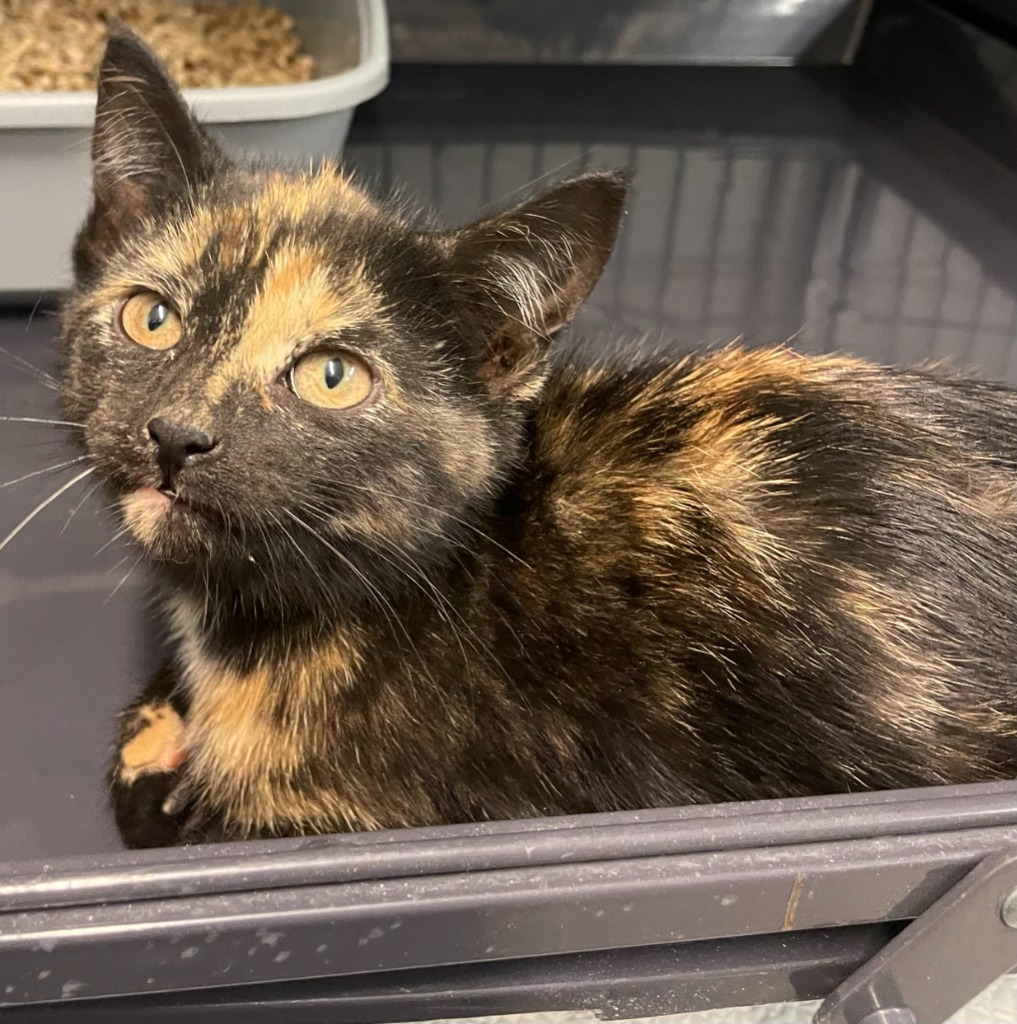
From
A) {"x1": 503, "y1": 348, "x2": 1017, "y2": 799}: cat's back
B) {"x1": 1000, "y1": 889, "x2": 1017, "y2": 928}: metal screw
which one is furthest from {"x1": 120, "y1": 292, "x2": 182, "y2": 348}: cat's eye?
{"x1": 1000, "y1": 889, "x2": 1017, "y2": 928}: metal screw

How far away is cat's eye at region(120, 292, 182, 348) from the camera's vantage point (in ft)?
2.22

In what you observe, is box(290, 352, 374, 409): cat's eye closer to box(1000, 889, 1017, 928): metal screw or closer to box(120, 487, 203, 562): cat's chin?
box(120, 487, 203, 562): cat's chin

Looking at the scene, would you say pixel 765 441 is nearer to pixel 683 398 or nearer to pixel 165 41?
pixel 683 398

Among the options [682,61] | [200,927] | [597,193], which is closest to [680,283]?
[682,61]

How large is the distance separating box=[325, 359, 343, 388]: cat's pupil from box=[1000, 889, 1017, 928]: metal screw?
537 mm

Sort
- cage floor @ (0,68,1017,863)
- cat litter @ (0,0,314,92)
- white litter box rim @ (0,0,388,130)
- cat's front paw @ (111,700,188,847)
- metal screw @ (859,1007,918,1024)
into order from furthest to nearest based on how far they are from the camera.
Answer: cat litter @ (0,0,314,92)
white litter box rim @ (0,0,388,130)
cage floor @ (0,68,1017,863)
cat's front paw @ (111,700,188,847)
metal screw @ (859,1007,918,1024)

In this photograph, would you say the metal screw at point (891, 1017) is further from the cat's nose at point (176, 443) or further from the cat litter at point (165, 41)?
the cat litter at point (165, 41)

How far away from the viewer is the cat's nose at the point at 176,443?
59 centimetres

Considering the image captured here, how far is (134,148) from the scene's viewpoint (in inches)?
29.7

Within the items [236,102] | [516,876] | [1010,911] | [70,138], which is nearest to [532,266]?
[516,876]

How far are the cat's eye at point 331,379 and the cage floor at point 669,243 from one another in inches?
15.1

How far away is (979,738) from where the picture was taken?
0.71 metres

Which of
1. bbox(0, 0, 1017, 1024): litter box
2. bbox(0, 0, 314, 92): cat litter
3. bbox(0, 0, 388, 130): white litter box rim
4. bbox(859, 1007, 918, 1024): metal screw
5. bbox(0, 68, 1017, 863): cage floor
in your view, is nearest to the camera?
bbox(0, 0, 1017, 1024): litter box

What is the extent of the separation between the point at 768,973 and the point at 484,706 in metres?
0.27
